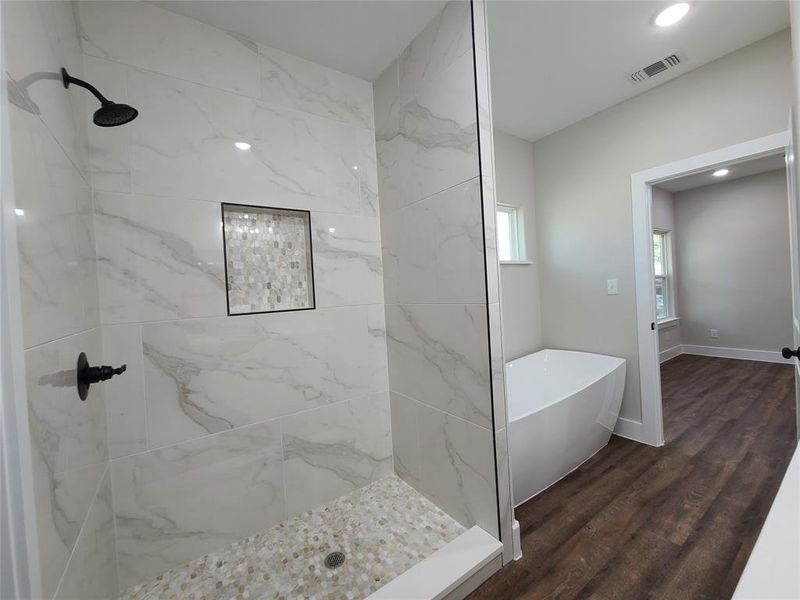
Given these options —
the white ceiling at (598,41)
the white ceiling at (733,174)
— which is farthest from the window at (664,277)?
the white ceiling at (598,41)

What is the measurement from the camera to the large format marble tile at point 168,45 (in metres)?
1.29

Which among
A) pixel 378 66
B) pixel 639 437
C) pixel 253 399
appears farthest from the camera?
pixel 639 437

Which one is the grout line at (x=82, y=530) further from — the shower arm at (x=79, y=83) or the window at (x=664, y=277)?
the window at (x=664, y=277)

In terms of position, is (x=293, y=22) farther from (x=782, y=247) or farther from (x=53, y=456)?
(x=782, y=247)

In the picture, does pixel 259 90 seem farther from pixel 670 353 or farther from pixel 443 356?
pixel 670 353

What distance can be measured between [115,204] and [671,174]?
329cm

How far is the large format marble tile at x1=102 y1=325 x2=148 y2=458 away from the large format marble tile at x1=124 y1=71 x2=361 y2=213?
623 millimetres

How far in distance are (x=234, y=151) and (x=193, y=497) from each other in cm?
163

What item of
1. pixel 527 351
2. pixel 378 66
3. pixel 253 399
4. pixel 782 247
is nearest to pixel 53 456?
pixel 253 399

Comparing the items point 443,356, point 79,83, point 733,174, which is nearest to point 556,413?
point 443,356

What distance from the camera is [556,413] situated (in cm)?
186

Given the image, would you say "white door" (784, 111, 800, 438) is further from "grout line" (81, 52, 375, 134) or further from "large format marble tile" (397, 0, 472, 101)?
"grout line" (81, 52, 375, 134)

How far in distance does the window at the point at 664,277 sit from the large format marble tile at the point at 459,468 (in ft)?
17.5

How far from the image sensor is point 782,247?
4.29 meters
